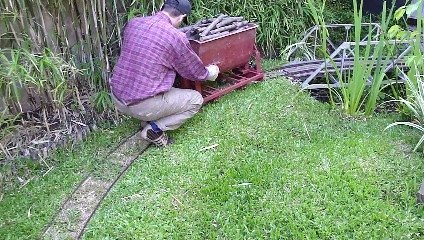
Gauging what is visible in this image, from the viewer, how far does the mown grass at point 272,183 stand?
2.43 m

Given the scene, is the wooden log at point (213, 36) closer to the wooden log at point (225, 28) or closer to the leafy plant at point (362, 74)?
the wooden log at point (225, 28)

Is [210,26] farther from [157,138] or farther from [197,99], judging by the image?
[157,138]

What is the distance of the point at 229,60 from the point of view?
12.2 ft

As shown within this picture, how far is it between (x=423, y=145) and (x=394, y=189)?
1.96 feet

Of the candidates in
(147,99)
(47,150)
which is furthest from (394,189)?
(47,150)

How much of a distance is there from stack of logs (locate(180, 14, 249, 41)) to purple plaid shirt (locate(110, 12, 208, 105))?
1.10 ft

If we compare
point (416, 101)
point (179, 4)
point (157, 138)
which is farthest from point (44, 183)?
point (416, 101)

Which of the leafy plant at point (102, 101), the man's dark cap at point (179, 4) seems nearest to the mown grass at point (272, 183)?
the leafy plant at point (102, 101)

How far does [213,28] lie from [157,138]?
1.11 metres

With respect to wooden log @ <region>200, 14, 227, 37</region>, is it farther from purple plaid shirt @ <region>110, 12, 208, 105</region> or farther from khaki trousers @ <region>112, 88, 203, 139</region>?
khaki trousers @ <region>112, 88, 203, 139</region>

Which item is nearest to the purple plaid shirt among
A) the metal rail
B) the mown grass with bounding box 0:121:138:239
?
the mown grass with bounding box 0:121:138:239

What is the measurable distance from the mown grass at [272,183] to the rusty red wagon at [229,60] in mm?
296

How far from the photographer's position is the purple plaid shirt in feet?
10.1

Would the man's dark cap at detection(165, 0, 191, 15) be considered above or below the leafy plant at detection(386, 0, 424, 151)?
above
